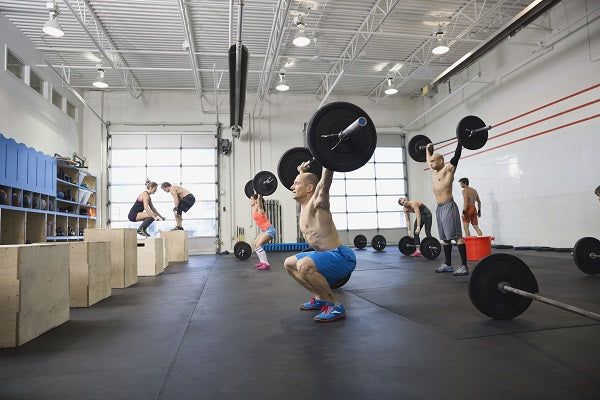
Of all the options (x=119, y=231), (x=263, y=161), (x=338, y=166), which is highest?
(x=263, y=161)

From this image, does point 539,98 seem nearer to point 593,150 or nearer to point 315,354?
point 593,150

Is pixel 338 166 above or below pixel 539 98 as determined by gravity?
below

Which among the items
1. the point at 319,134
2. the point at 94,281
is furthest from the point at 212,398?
the point at 94,281

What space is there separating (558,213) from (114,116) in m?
10.7

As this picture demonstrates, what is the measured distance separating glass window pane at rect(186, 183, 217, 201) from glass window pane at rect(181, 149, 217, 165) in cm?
63

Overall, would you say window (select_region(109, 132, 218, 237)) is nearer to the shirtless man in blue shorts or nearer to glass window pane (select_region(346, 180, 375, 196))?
glass window pane (select_region(346, 180, 375, 196))

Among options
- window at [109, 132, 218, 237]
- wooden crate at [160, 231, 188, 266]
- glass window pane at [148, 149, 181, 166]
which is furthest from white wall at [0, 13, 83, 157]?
wooden crate at [160, 231, 188, 266]

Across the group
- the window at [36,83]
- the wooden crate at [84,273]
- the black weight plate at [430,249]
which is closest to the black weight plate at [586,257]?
the black weight plate at [430,249]

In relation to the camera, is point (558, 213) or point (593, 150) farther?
point (558, 213)

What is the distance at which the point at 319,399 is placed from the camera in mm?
1219

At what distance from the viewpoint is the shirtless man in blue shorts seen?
7.55 feet

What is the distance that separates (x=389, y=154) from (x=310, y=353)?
10786mm

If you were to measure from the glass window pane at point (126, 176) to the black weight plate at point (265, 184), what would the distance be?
630 centimetres

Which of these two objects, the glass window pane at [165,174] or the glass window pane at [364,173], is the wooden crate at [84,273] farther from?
the glass window pane at [364,173]
